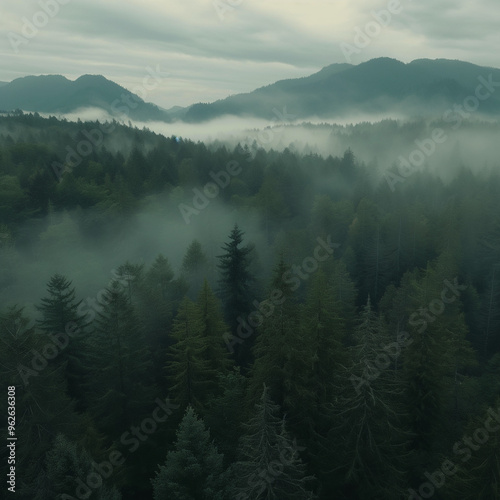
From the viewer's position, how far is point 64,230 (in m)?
48.3

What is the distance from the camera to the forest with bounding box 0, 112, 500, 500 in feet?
49.9

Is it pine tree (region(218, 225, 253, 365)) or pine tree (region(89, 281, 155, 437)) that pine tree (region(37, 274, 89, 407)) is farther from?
pine tree (region(218, 225, 253, 365))

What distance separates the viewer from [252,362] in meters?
32.6

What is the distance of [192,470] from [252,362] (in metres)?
18.3

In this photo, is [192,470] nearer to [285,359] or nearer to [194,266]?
[285,359]

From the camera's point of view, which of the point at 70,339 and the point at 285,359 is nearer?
the point at 285,359

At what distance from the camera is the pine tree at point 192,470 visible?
47.4 feet

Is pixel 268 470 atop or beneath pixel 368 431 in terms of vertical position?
atop

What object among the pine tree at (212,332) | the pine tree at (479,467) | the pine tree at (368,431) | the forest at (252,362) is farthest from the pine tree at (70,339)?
the pine tree at (479,467)

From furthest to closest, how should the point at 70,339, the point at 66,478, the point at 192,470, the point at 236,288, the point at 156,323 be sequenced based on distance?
the point at 236,288 → the point at 156,323 → the point at 70,339 → the point at 192,470 → the point at 66,478

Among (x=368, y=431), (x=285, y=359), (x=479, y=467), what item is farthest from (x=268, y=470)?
(x=479, y=467)

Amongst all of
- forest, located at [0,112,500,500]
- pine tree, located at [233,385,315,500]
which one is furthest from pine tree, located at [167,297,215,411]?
pine tree, located at [233,385,315,500]

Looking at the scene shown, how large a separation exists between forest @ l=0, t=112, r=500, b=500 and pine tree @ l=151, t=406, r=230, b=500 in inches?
3.0

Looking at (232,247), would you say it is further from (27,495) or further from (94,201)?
(94,201)
